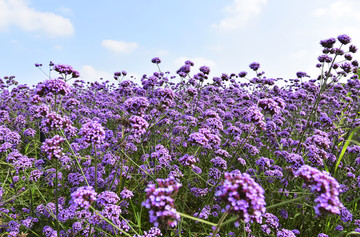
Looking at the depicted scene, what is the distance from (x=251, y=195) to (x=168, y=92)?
2718 mm

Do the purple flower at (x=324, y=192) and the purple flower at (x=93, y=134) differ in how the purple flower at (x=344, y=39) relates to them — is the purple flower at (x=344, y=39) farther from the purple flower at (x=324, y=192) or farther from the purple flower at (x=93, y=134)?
the purple flower at (x=93, y=134)

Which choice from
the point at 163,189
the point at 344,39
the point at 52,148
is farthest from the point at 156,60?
the point at 163,189

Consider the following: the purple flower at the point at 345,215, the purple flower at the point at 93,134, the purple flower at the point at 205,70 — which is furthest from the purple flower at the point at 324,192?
the purple flower at the point at 205,70

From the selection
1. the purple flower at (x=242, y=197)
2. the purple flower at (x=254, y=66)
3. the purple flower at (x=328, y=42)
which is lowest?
the purple flower at (x=242, y=197)

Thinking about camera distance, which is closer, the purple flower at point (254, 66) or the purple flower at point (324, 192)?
the purple flower at point (324, 192)

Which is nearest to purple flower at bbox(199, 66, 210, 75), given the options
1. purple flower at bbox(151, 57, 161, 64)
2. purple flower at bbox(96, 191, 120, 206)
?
purple flower at bbox(151, 57, 161, 64)

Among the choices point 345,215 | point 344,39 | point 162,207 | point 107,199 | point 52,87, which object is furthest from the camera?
point 344,39

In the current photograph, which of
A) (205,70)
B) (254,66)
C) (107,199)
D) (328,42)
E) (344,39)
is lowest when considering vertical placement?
(107,199)

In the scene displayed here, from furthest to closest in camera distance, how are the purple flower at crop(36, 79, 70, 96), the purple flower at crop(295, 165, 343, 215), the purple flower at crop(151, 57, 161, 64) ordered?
the purple flower at crop(151, 57, 161, 64)
the purple flower at crop(36, 79, 70, 96)
the purple flower at crop(295, 165, 343, 215)

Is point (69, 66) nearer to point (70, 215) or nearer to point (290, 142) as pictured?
point (70, 215)

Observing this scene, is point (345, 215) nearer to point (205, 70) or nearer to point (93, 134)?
point (93, 134)

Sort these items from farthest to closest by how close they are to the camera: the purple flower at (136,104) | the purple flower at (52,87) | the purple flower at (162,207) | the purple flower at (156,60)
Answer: the purple flower at (156,60) → the purple flower at (136,104) → the purple flower at (52,87) → the purple flower at (162,207)

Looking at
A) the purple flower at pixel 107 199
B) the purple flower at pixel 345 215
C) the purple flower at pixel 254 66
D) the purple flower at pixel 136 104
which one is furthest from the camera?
the purple flower at pixel 254 66

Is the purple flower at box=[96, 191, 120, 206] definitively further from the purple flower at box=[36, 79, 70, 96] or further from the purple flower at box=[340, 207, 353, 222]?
the purple flower at box=[340, 207, 353, 222]
